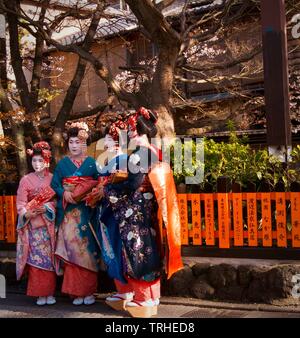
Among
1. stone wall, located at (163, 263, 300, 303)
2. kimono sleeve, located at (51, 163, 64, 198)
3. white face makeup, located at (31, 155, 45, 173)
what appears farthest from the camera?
white face makeup, located at (31, 155, 45, 173)

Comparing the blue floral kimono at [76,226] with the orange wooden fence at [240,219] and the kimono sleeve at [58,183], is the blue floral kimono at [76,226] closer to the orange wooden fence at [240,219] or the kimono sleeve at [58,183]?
the kimono sleeve at [58,183]

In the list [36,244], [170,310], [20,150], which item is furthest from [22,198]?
[20,150]

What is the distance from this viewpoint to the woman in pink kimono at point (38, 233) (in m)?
6.35

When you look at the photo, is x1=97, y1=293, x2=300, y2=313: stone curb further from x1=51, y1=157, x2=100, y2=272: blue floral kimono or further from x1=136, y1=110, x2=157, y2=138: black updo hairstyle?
x1=136, y1=110, x2=157, y2=138: black updo hairstyle

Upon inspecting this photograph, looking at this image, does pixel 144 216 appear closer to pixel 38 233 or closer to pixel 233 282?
pixel 233 282

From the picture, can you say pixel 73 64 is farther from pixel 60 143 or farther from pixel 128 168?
pixel 128 168

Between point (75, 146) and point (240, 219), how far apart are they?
2.32m

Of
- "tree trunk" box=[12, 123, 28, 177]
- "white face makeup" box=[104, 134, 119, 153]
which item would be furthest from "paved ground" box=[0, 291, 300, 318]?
"tree trunk" box=[12, 123, 28, 177]

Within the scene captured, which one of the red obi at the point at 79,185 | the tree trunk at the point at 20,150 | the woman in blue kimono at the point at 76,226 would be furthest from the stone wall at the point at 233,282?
the tree trunk at the point at 20,150

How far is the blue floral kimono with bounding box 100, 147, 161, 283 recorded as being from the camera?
18.0 ft

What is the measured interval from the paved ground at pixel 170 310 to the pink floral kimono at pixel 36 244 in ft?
0.97

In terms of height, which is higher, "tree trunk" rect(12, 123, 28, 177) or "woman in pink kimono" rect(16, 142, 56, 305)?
"tree trunk" rect(12, 123, 28, 177)

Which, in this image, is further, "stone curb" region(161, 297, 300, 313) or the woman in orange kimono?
the woman in orange kimono

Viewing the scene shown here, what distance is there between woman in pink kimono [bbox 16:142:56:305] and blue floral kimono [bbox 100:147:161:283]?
3.43 ft
